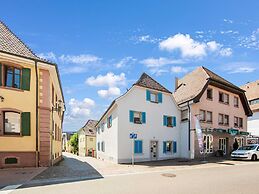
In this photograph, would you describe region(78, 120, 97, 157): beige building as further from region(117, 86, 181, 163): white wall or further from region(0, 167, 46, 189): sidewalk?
region(0, 167, 46, 189): sidewalk

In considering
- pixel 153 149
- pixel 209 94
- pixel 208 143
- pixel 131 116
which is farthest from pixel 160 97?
pixel 208 143

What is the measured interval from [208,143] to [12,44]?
2133 centimetres

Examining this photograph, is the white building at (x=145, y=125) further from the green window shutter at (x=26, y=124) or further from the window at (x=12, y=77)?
the window at (x=12, y=77)

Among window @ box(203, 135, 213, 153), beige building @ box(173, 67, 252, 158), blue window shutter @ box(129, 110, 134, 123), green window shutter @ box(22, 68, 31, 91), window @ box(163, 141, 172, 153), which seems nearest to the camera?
green window shutter @ box(22, 68, 31, 91)

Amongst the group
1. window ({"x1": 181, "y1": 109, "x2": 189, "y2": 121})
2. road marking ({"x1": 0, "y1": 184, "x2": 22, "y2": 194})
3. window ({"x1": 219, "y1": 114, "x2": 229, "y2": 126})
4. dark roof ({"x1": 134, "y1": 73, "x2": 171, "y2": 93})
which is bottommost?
road marking ({"x1": 0, "y1": 184, "x2": 22, "y2": 194})

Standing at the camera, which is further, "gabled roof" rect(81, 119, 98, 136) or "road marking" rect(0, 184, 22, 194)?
"gabled roof" rect(81, 119, 98, 136)

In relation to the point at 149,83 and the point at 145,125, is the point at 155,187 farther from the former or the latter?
the point at 149,83

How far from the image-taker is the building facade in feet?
50.9

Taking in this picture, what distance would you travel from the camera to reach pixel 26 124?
16.0m

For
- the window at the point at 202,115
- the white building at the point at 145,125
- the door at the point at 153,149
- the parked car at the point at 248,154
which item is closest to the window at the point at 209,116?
the window at the point at 202,115

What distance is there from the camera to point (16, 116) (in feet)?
52.6

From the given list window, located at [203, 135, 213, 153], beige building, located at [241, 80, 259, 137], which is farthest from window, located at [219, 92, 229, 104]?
beige building, located at [241, 80, 259, 137]

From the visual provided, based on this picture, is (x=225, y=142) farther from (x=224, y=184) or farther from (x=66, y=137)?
(x=66, y=137)

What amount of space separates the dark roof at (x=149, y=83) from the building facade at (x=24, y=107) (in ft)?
31.8
